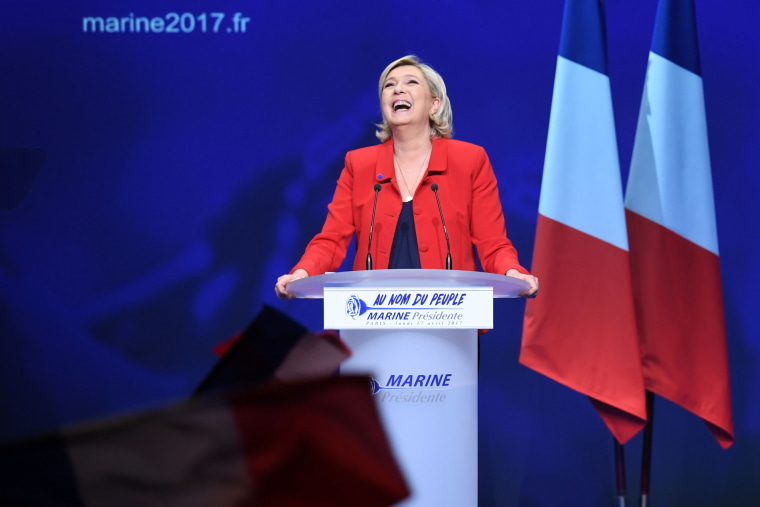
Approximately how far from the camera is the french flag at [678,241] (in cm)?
310

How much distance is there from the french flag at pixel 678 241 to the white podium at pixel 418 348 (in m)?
1.33

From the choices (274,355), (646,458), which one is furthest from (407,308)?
(646,458)

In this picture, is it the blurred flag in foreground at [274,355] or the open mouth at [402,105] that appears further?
the open mouth at [402,105]

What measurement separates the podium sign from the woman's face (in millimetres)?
933

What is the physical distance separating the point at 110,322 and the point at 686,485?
9.99 ft

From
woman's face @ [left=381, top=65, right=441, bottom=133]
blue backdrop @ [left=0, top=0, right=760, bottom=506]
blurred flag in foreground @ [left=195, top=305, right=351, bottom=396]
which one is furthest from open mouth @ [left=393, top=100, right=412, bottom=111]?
blurred flag in foreground @ [left=195, top=305, right=351, bottom=396]

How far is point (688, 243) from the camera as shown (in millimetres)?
3154

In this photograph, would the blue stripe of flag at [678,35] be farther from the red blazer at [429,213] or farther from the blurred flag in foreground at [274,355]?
the blurred flag in foreground at [274,355]

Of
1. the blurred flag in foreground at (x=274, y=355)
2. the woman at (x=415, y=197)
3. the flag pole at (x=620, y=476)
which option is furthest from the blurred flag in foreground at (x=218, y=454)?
the flag pole at (x=620, y=476)

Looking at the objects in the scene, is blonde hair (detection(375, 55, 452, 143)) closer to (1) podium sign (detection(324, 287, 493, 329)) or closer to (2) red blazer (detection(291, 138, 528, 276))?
(2) red blazer (detection(291, 138, 528, 276))

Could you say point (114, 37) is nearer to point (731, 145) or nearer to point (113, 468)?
point (731, 145)

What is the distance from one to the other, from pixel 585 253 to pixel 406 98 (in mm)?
940

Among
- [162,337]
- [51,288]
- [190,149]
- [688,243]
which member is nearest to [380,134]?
[688,243]

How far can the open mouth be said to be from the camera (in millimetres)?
2766
